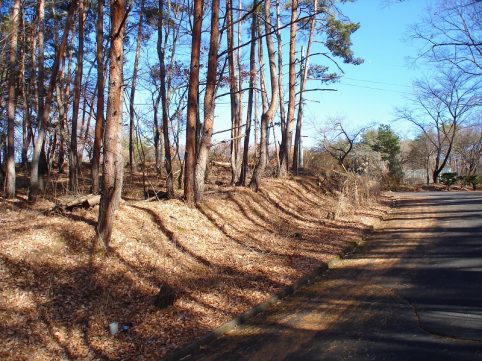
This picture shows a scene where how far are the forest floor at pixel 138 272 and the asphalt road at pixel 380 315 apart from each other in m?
0.63

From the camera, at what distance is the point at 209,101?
12648 mm

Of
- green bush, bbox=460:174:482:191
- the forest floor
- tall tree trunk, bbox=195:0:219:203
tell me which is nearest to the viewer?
the forest floor

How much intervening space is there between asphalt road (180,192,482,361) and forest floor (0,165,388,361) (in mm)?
631

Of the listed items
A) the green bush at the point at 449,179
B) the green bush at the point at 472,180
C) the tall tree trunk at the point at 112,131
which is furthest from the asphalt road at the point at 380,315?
the green bush at the point at 449,179

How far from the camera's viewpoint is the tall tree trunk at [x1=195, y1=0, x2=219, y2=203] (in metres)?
12.4

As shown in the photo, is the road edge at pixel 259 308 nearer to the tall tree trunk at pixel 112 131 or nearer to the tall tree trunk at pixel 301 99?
the tall tree trunk at pixel 112 131

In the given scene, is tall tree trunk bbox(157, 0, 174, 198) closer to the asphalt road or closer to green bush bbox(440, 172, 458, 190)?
the asphalt road

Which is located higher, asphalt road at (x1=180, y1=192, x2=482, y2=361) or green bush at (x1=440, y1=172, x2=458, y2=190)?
green bush at (x1=440, y1=172, x2=458, y2=190)

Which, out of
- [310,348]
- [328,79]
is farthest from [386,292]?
[328,79]

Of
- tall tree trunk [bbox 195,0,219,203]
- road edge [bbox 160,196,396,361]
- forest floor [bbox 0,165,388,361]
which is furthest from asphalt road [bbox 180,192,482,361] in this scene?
tall tree trunk [bbox 195,0,219,203]

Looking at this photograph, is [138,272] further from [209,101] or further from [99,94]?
[99,94]

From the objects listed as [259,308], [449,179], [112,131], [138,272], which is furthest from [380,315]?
[449,179]

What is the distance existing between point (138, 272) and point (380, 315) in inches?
163

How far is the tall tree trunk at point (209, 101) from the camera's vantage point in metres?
12.4
